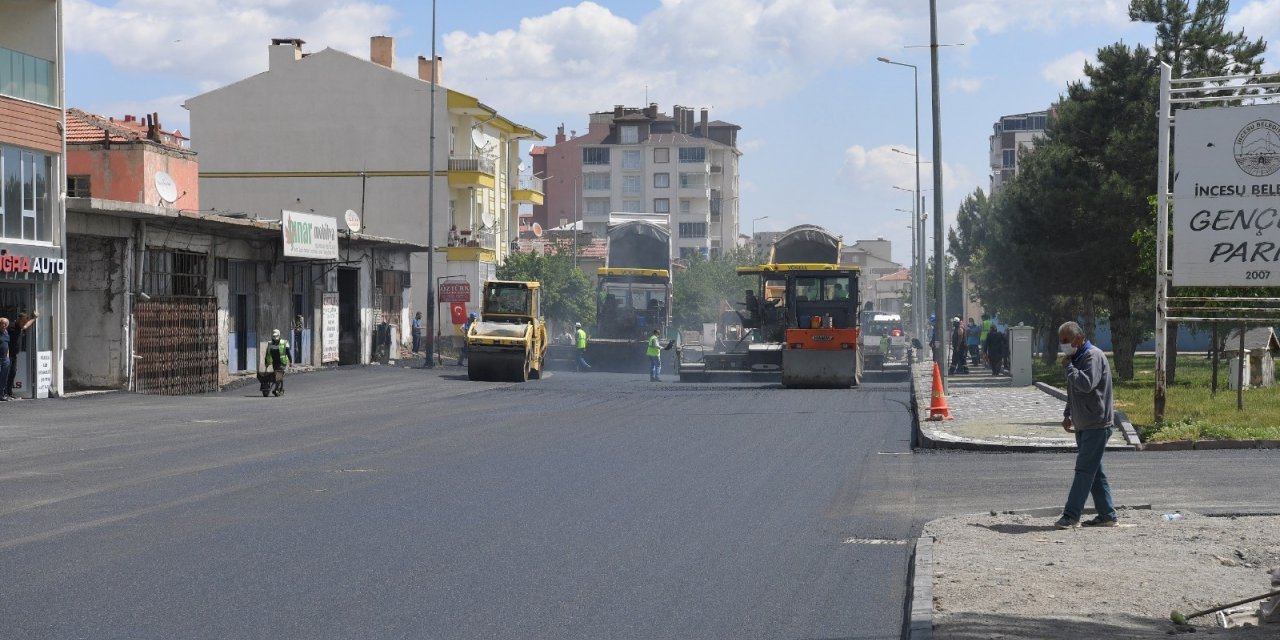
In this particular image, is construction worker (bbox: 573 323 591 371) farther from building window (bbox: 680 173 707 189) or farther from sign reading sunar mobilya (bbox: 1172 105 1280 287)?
building window (bbox: 680 173 707 189)

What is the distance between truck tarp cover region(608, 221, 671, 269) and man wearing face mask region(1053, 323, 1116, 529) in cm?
3798

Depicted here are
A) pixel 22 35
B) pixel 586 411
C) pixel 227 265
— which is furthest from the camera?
pixel 227 265

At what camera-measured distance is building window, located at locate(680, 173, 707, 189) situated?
13475 cm

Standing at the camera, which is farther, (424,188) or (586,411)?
(424,188)

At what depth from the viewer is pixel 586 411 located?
26875 mm

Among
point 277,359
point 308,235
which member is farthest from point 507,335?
point 277,359

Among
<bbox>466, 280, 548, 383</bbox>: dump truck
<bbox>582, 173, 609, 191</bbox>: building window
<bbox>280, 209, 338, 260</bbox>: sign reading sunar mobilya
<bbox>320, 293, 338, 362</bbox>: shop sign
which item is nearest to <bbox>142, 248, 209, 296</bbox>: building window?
<bbox>280, 209, 338, 260</bbox>: sign reading sunar mobilya

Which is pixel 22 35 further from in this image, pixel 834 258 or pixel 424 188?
pixel 424 188

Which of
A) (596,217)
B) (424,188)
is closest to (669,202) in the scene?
(596,217)

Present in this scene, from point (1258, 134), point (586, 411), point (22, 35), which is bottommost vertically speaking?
point (586, 411)

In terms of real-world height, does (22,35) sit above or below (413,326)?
above

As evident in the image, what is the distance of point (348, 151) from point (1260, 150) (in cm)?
5142

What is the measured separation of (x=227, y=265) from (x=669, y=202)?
319 feet

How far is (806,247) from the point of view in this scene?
43.3 meters
